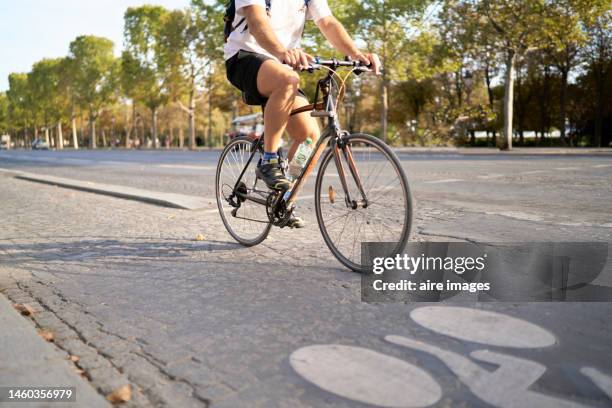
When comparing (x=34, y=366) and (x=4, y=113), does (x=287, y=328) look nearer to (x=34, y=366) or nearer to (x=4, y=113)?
(x=34, y=366)

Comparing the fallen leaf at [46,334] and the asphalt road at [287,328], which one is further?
the fallen leaf at [46,334]

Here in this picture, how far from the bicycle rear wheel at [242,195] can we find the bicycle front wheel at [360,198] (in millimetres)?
691

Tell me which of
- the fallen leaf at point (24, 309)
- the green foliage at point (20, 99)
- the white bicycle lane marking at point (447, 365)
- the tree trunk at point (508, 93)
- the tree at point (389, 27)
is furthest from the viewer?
the green foliage at point (20, 99)

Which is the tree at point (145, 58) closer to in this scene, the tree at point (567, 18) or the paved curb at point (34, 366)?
the tree at point (567, 18)

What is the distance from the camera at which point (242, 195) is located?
15.2 feet

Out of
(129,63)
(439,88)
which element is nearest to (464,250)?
(439,88)

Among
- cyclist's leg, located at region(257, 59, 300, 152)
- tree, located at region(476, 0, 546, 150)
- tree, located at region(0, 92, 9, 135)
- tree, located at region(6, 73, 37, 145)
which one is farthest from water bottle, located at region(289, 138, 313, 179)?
tree, located at region(0, 92, 9, 135)

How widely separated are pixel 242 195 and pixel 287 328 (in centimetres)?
225

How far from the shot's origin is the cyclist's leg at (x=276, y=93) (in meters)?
3.65

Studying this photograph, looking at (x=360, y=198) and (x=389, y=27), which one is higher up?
(x=389, y=27)

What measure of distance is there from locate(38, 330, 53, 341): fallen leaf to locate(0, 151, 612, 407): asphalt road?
0.25ft

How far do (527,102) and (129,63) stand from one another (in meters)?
35.5

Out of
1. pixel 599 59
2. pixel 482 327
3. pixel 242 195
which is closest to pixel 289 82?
pixel 242 195

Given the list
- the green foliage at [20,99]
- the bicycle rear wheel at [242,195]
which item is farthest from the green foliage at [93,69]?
the bicycle rear wheel at [242,195]
